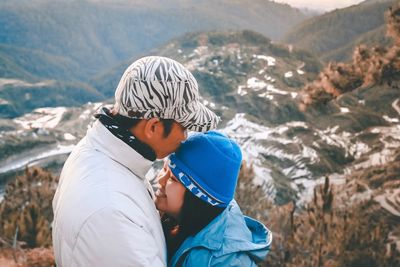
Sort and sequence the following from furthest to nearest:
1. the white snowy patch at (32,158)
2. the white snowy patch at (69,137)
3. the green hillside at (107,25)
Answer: the green hillside at (107,25) < the white snowy patch at (69,137) < the white snowy patch at (32,158)

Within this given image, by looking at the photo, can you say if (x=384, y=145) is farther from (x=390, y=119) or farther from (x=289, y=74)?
(x=289, y=74)

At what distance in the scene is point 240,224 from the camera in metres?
1.75

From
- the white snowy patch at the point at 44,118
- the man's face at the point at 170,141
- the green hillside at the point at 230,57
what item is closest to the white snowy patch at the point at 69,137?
the green hillside at the point at 230,57

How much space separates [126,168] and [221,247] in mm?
435

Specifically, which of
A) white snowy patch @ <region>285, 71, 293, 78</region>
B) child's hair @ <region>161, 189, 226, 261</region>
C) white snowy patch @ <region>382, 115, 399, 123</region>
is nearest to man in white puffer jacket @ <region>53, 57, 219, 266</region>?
child's hair @ <region>161, 189, 226, 261</region>

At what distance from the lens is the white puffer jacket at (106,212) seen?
48.2 inches

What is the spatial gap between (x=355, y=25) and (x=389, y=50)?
273ft

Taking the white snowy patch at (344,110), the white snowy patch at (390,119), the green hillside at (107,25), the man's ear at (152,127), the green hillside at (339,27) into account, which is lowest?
the green hillside at (107,25)

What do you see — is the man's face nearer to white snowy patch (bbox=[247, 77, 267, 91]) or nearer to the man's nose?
the man's nose

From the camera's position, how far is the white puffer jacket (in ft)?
4.02

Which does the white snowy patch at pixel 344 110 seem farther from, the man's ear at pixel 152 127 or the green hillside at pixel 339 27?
the man's ear at pixel 152 127

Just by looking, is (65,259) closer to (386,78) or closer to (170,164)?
(170,164)

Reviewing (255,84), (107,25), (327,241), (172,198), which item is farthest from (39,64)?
(172,198)

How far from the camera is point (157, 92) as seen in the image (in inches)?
55.0
